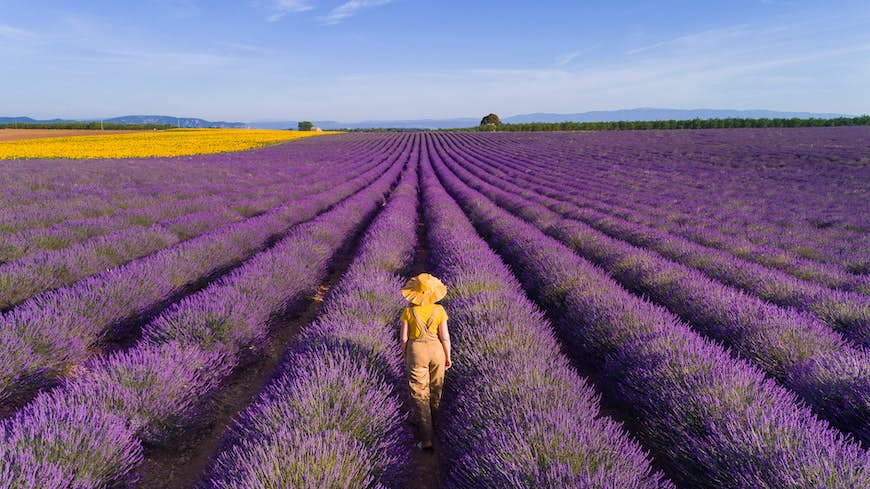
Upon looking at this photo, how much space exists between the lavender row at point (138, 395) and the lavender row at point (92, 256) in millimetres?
1929

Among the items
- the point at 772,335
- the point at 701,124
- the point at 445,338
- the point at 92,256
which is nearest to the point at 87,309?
the point at 92,256

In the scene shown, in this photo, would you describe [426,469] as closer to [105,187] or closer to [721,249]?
[721,249]

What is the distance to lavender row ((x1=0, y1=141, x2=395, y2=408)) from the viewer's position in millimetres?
2812

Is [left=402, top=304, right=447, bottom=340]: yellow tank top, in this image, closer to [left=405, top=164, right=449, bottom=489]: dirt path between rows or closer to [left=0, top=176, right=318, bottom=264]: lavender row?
[left=405, top=164, right=449, bottom=489]: dirt path between rows

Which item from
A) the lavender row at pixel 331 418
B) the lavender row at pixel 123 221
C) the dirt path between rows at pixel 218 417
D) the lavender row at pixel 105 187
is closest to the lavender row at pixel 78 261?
the lavender row at pixel 123 221

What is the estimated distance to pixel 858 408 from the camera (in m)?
2.39

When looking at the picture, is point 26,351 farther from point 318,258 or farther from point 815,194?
point 815,194

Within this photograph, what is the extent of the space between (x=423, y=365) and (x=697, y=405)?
5.23 feet

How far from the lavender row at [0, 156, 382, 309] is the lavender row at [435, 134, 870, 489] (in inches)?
220

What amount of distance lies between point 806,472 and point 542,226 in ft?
21.8

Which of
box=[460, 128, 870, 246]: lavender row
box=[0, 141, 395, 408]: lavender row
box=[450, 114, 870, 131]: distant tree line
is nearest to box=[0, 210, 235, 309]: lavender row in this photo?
box=[0, 141, 395, 408]: lavender row

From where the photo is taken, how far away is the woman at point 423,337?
2.53 metres

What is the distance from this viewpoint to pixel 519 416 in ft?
6.88

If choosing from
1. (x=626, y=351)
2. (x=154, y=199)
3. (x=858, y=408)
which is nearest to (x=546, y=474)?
(x=626, y=351)
